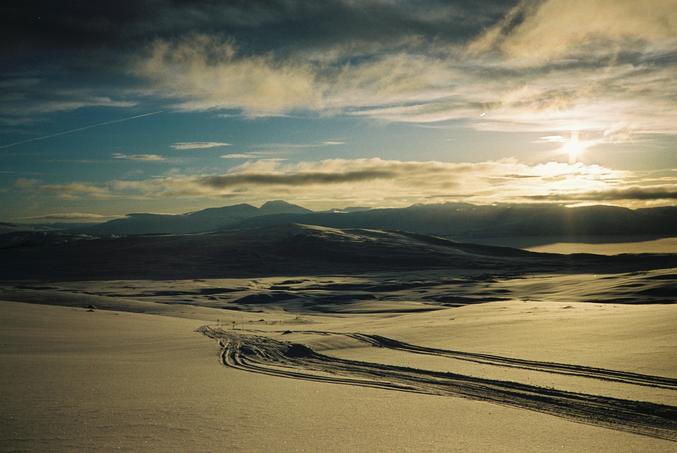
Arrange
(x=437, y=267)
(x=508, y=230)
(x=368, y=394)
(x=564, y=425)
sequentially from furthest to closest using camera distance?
(x=508, y=230), (x=437, y=267), (x=368, y=394), (x=564, y=425)

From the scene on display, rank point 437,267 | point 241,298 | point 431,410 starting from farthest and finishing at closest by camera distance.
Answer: point 437,267, point 241,298, point 431,410

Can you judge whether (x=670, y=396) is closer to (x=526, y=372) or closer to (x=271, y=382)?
(x=526, y=372)

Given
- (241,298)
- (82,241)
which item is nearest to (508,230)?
(82,241)

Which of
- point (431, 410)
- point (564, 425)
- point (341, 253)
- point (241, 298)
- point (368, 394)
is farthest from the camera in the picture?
point (341, 253)

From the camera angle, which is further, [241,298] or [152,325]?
[241,298]

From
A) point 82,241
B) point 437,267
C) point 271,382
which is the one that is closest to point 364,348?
point 271,382

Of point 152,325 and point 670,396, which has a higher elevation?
point 670,396

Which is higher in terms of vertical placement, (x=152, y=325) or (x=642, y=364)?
(x=642, y=364)

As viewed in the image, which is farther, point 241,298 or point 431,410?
point 241,298

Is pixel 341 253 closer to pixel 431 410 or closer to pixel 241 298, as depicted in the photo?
pixel 241 298
